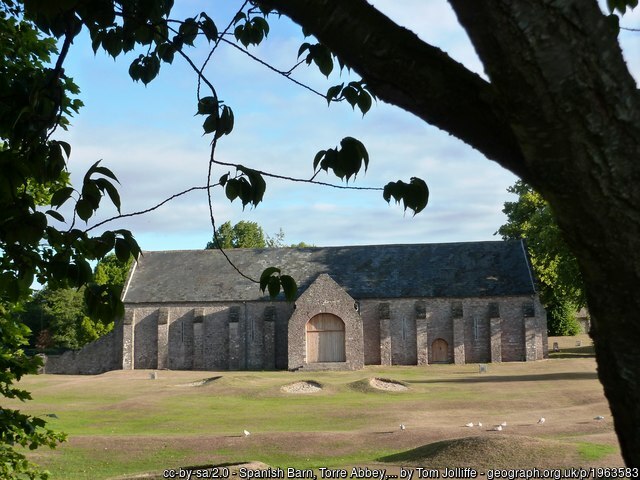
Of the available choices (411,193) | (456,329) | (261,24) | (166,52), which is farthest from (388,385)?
(411,193)

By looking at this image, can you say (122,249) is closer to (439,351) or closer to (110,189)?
(110,189)

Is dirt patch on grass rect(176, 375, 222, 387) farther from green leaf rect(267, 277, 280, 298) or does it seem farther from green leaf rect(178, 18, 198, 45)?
green leaf rect(267, 277, 280, 298)

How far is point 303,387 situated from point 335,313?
14.4 meters

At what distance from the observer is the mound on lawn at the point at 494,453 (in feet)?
45.9

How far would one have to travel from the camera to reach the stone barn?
47.8m

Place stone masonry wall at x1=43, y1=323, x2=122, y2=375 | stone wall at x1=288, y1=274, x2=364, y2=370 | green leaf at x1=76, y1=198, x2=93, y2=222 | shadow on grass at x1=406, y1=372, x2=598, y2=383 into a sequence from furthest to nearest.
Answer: stone masonry wall at x1=43, y1=323, x2=122, y2=375, stone wall at x1=288, y1=274, x2=364, y2=370, shadow on grass at x1=406, y1=372, x2=598, y2=383, green leaf at x1=76, y1=198, x2=93, y2=222

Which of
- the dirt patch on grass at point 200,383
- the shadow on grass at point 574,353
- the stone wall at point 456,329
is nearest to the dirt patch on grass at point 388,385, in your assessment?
the dirt patch on grass at point 200,383

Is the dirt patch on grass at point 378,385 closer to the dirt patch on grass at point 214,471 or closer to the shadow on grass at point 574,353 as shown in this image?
the dirt patch on grass at point 214,471

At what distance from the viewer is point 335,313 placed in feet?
157

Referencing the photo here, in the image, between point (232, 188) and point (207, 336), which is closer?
point (232, 188)

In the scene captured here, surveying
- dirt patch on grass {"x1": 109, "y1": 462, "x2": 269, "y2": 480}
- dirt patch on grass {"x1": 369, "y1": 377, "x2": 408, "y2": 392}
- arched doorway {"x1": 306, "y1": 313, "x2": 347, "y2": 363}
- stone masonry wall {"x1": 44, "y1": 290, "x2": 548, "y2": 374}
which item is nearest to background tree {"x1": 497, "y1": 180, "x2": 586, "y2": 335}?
stone masonry wall {"x1": 44, "y1": 290, "x2": 548, "y2": 374}

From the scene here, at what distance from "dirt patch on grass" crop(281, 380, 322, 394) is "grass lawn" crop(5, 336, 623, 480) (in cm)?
41

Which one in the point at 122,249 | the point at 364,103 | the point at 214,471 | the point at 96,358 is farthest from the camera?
the point at 96,358

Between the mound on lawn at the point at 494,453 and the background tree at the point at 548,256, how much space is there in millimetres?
16944
